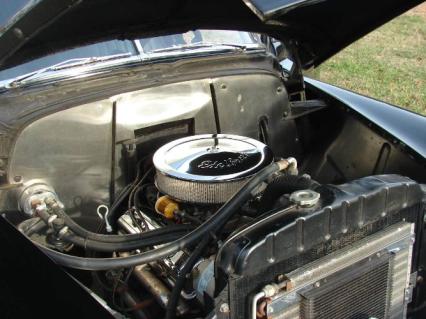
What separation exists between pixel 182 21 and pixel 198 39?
0.35 metres

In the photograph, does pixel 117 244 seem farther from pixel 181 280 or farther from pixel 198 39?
pixel 198 39

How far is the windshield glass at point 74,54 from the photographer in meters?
1.87

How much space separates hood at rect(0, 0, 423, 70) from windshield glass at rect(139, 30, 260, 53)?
0.61ft

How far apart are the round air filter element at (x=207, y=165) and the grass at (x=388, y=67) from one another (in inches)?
117

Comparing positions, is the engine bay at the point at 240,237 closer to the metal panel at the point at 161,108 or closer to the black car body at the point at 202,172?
the black car body at the point at 202,172

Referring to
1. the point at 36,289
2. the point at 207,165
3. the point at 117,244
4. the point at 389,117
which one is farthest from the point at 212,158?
the point at 389,117

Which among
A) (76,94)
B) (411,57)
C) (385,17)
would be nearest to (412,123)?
(385,17)

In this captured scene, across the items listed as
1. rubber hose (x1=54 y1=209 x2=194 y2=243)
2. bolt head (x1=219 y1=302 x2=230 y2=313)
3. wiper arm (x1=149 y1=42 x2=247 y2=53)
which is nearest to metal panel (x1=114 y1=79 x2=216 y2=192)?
wiper arm (x1=149 y1=42 x2=247 y2=53)

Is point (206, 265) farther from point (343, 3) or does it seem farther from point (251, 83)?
point (343, 3)

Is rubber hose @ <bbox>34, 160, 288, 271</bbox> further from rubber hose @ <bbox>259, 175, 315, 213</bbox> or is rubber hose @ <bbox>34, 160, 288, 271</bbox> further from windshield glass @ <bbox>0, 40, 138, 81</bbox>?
windshield glass @ <bbox>0, 40, 138, 81</bbox>

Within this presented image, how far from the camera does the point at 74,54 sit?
196 centimetres

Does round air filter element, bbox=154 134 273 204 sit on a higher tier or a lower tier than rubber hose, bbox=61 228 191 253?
higher

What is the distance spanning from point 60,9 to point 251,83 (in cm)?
88

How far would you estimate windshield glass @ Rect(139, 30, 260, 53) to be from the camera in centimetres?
211
